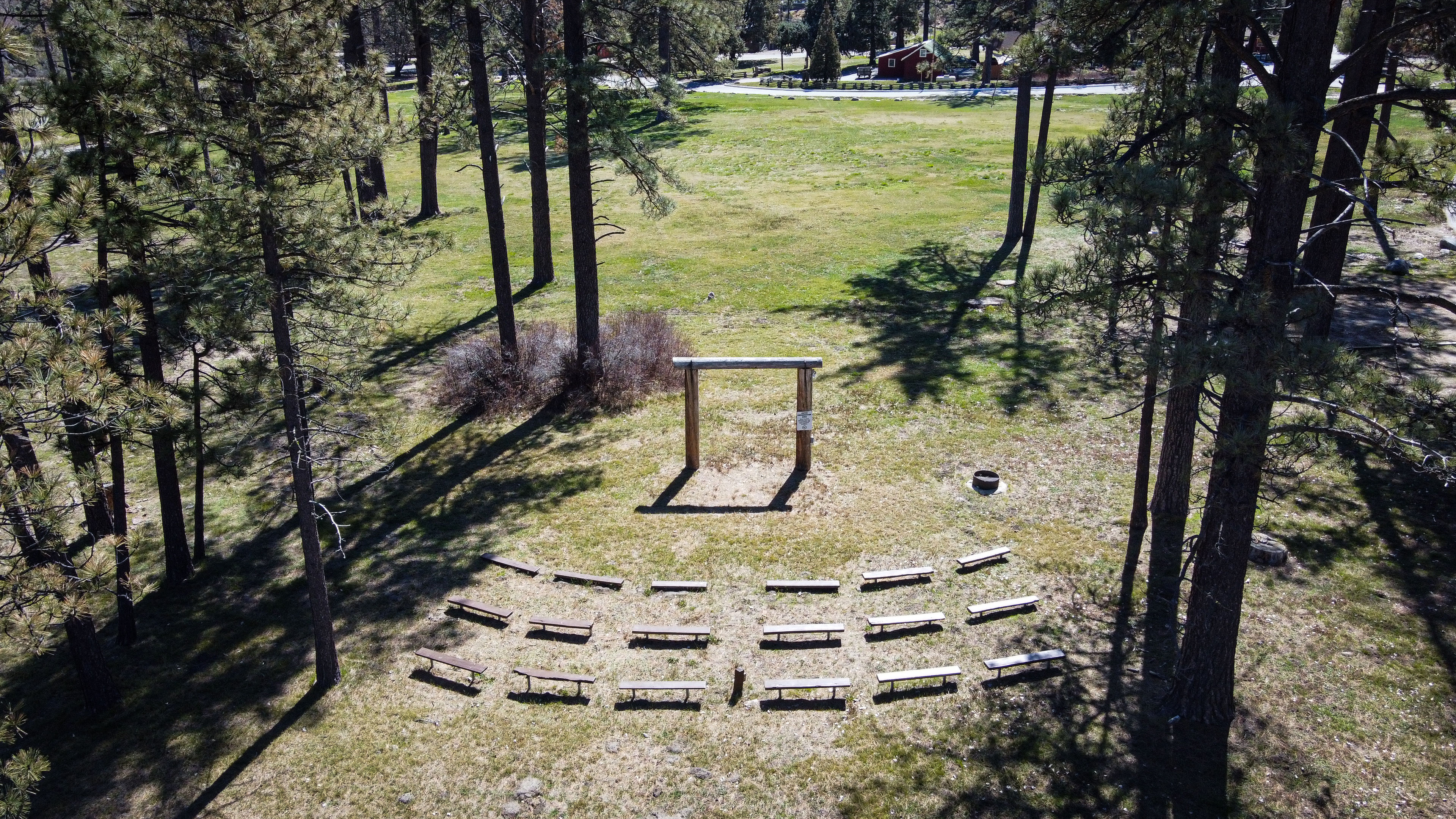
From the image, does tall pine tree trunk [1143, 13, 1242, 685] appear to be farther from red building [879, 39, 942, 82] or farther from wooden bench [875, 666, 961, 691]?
red building [879, 39, 942, 82]

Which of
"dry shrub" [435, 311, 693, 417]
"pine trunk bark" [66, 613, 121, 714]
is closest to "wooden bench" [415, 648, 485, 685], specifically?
"pine trunk bark" [66, 613, 121, 714]

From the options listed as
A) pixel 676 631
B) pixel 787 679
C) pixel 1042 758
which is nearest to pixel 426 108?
pixel 676 631

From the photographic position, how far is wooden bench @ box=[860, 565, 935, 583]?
11.6 meters

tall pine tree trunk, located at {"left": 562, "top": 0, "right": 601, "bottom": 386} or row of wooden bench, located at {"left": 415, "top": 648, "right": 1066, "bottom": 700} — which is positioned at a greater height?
tall pine tree trunk, located at {"left": 562, "top": 0, "right": 601, "bottom": 386}

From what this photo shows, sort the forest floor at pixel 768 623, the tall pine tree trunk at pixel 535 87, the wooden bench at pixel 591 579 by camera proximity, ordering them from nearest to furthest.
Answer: the forest floor at pixel 768 623
the wooden bench at pixel 591 579
the tall pine tree trunk at pixel 535 87

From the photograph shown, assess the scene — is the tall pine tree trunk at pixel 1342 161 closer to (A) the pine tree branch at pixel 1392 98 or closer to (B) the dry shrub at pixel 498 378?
(A) the pine tree branch at pixel 1392 98

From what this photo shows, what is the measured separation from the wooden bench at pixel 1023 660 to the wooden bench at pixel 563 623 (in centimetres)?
459

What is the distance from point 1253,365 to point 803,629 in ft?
17.6

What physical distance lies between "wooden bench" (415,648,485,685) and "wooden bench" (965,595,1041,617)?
5.74 m

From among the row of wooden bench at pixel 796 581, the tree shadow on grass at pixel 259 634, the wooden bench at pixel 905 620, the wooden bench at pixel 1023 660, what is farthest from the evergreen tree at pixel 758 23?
the wooden bench at pixel 1023 660

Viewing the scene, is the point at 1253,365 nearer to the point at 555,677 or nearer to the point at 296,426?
the point at 555,677

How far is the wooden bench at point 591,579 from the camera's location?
38.8 feet

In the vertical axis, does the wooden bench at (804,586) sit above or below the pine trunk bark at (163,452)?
below

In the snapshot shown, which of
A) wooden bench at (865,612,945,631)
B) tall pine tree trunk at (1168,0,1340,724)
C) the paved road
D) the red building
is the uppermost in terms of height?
the red building
